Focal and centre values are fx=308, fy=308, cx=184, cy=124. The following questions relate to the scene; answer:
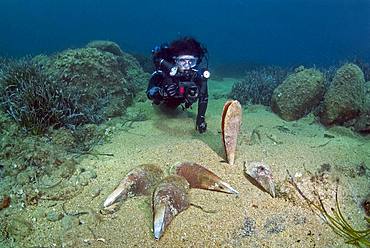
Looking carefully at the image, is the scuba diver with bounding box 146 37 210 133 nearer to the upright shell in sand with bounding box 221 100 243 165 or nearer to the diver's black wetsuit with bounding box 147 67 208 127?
the diver's black wetsuit with bounding box 147 67 208 127

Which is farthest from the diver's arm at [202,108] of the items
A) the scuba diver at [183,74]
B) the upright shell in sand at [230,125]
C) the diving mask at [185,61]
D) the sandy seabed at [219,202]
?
the upright shell in sand at [230,125]

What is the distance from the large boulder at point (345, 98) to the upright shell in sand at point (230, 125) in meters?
3.43

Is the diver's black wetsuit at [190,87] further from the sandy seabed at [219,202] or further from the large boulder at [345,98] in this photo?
the large boulder at [345,98]

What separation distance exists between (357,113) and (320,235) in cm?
413

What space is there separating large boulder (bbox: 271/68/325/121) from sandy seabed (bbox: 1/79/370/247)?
6.00ft

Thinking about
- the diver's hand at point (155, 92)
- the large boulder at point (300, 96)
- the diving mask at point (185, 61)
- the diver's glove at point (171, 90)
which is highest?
the diving mask at point (185, 61)

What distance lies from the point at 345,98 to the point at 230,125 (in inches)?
144

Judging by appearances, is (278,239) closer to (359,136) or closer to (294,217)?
(294,217)

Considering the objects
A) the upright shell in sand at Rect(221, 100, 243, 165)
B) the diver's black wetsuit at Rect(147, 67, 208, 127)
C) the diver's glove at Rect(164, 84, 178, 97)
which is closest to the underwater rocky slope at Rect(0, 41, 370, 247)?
the upright shell in sand at Rect(221, 100, 243, 165)

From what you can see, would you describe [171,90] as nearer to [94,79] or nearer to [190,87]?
[190,87]

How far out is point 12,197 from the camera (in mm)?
3430

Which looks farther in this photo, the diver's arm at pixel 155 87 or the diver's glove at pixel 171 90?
the diver's arm at pixel 155 87

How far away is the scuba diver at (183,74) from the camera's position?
5285 millimetres

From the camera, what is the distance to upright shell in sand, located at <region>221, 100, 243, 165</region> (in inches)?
153
